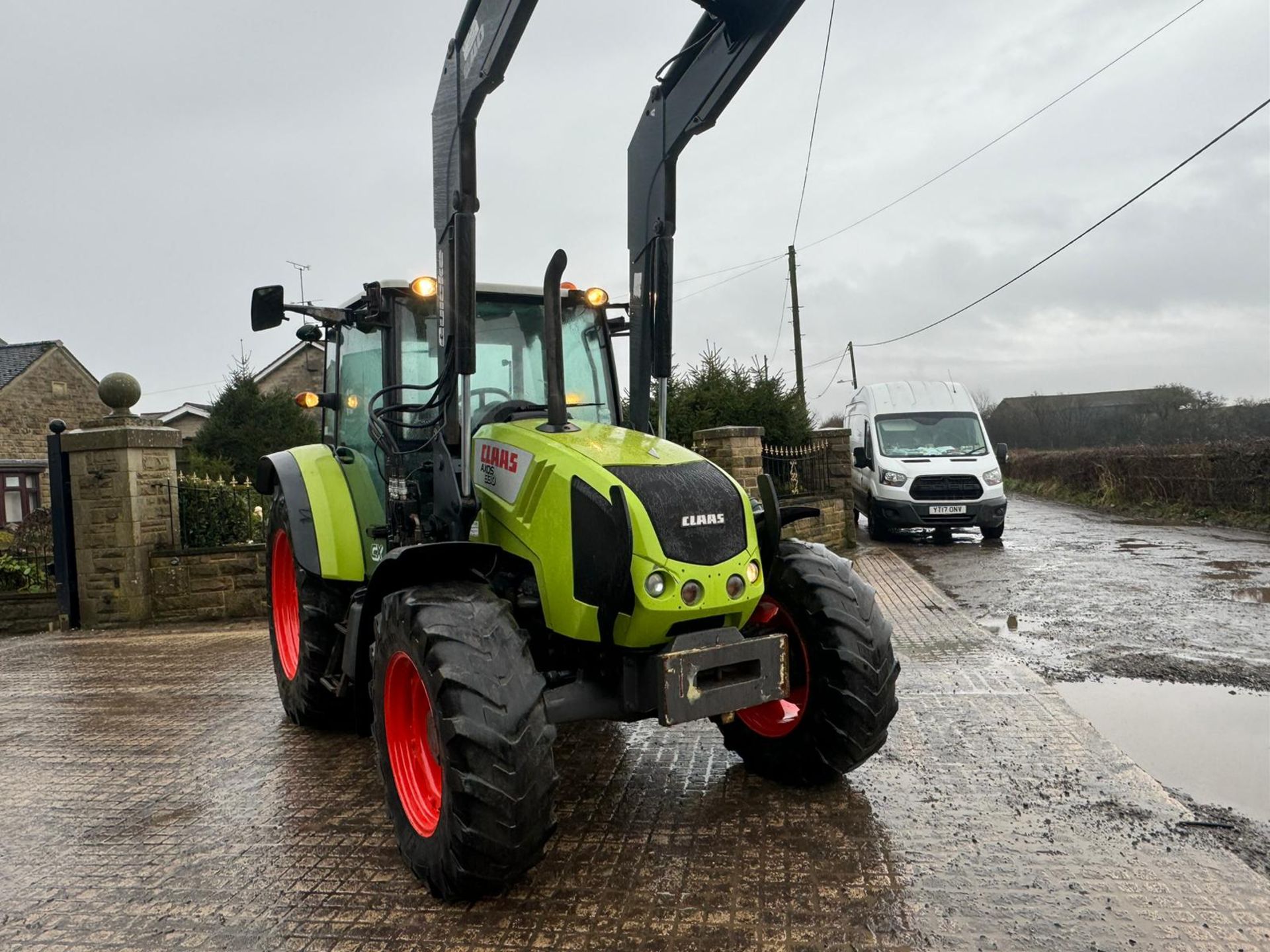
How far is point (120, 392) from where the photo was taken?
9.92 meters

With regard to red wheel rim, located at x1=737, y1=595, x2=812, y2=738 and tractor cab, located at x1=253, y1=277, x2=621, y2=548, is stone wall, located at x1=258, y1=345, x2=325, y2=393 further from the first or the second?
red wheel rim, located at x1=737, y1=595, x2=812, y2=738

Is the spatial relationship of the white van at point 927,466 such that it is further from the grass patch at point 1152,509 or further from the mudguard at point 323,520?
the mudguard at point 323,520

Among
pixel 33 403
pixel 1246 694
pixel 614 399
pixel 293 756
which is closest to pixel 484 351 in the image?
pixel 614 399

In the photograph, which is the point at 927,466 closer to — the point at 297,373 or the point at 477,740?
the point at 477,740

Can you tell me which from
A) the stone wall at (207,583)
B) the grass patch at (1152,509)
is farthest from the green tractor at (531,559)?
the grass patch at (1152,509)

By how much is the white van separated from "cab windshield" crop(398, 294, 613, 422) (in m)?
9.94

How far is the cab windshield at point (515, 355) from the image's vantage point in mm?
4387

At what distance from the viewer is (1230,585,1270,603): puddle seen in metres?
8.15

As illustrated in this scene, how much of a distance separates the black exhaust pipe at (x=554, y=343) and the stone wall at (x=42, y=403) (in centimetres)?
2883

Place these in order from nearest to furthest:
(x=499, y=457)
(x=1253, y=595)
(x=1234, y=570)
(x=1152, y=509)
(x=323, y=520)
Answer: (x=499, y=457)
(x=323, y=520)
(x=1253, y=595)
(x=1234, y=570)
(x=1152, y=509)

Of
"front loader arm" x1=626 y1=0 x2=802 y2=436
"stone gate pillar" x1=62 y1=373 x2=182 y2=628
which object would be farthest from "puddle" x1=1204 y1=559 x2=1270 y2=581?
"stone gate pillar" x1=62 y1=373 x2=182 y2=628

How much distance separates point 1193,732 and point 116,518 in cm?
934

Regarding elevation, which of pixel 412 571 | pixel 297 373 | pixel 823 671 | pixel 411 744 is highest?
pixel 297 373

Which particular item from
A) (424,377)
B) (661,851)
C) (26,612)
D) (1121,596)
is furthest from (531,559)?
(26,612)
